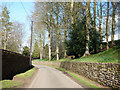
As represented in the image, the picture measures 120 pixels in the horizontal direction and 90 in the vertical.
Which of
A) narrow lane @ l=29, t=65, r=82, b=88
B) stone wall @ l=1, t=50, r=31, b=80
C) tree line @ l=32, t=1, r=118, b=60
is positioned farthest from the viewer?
tree line @ l=32, t=1, r=118, b=60

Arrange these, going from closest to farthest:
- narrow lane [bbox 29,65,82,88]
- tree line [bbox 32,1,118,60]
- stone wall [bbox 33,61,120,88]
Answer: stone wall [bbox 33,61,120,88] < narrow lane [bbox 29,65,82,88] < tree line [bbox 32,1,118,60]

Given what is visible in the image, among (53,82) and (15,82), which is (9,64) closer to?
(15,82)

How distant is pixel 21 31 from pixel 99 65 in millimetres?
33709

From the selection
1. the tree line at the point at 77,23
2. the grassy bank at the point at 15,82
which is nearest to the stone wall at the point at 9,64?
the grassy bank at the point at 15,82

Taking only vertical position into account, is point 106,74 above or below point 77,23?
below

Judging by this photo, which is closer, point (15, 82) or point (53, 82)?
point (15, 82)

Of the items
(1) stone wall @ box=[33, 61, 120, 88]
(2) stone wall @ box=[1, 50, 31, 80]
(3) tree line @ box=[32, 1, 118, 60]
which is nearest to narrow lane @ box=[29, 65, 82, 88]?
(1) stone wall @ box=[33, 61, 120, 88]

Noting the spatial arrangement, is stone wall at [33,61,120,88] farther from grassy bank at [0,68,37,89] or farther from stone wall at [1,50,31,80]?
stone wall at [1,50,31,80]

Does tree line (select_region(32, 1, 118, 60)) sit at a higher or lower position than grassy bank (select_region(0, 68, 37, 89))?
higher

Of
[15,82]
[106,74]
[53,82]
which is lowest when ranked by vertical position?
[53,82]

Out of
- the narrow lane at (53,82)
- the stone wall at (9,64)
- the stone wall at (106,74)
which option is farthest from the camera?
the stone wall at (9,64)

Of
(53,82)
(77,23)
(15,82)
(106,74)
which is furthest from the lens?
(77,23)

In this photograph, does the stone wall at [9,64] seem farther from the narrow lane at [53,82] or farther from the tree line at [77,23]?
the tree line at [77,23]

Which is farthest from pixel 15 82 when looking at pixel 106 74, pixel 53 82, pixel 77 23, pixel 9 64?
A: pixel 77 23
